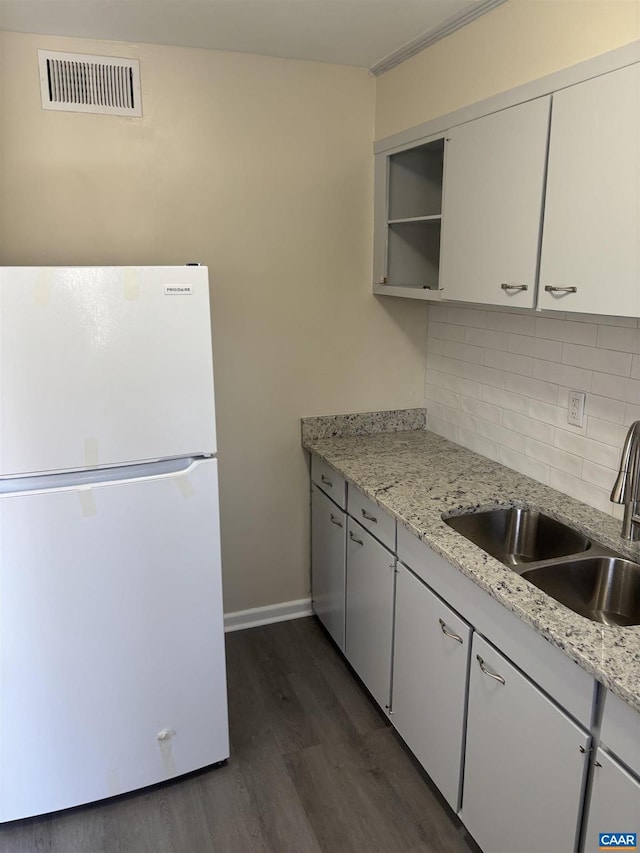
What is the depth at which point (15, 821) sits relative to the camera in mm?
1993

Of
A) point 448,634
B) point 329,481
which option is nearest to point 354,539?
point 329,481

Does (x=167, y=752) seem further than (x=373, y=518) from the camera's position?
No

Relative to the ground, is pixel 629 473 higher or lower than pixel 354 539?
higher

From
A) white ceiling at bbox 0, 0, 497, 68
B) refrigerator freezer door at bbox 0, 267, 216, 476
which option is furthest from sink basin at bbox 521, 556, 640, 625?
white ceiling at bbox 0, 0, 497, 68

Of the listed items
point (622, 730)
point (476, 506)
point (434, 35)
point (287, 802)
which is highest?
point (434, 35)

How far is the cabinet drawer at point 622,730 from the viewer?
1.22 meters

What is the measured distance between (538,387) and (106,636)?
1.67 meters

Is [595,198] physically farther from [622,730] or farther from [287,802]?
[287,802]

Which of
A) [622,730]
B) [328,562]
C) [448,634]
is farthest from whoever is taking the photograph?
[328,562]

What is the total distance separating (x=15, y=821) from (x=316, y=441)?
5.75 ft

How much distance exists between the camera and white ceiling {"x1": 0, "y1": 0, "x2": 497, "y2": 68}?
2.00 meters

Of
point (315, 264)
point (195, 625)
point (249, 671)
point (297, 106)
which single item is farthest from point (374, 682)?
point (297, 106)

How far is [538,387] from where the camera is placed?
7.43 ft

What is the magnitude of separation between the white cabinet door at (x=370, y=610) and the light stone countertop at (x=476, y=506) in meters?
0.24
